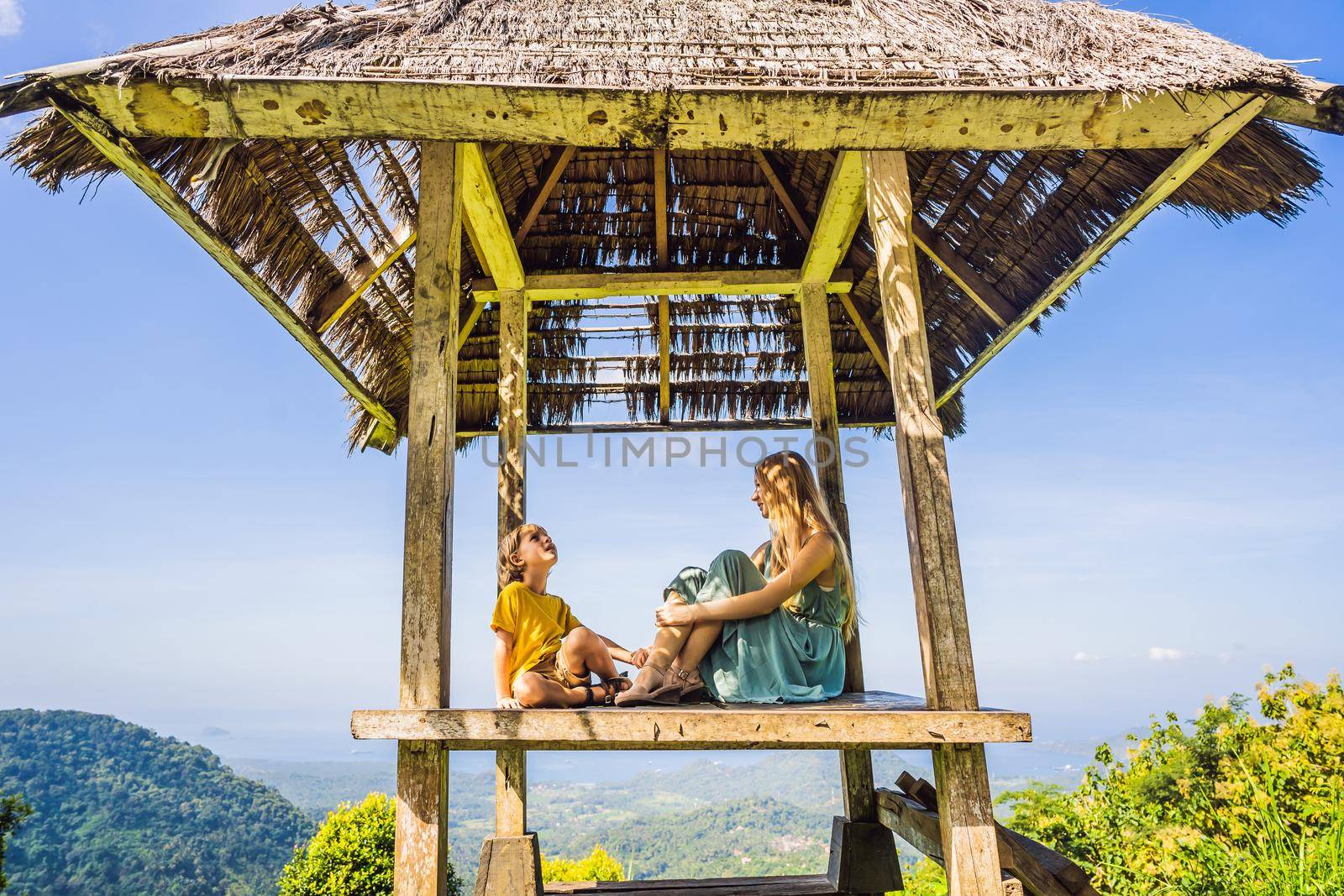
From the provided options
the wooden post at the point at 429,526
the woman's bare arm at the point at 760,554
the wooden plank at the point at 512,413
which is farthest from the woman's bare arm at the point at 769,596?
the wooden plank at the point at 512,413

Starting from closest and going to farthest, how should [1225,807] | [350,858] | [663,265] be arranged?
1. [663,265]
2. [1225,807]
3. [350,858]

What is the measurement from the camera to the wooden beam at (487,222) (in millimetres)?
3447

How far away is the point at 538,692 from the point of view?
2643 millimetres

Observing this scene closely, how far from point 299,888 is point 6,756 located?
2825cm

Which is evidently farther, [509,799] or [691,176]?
[691,176]

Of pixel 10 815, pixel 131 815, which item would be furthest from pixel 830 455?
pixel 131 815

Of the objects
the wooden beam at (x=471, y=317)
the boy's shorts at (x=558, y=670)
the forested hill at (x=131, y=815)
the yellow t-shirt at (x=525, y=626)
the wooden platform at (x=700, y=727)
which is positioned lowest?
the forested hill at (x=131, y=815)

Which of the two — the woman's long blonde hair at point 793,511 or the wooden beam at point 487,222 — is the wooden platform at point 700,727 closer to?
the woman's long blonde hair at point 793,511

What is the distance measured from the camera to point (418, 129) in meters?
2.48

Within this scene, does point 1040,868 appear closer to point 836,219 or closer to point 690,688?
point 690,688

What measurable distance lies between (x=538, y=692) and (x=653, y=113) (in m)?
1.82

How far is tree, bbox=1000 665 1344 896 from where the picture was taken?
15.3 feet

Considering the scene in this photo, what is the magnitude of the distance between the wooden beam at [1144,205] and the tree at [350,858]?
8793 mm

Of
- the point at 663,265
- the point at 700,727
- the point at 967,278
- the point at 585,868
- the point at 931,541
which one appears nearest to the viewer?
the point at 700,727
